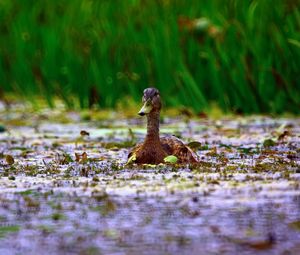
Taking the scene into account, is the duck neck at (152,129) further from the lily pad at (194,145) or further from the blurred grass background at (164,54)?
the blurred grass background at (164,54)

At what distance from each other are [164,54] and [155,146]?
4.45 metres

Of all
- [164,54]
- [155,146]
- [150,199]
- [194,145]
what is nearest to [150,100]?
[155,146]

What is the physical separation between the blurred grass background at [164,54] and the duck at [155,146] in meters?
3.13

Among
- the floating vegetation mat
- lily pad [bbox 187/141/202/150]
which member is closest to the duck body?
the floating vegetation mat

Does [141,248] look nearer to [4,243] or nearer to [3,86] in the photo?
[4,243]

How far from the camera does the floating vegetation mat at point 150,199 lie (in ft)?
12.5

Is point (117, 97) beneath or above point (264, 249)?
above

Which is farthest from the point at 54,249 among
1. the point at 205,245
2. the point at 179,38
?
the point at 179,38

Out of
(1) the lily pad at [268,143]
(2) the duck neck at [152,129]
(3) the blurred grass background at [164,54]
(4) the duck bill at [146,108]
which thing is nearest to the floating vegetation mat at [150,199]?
(1) the lily pad at [268,143]

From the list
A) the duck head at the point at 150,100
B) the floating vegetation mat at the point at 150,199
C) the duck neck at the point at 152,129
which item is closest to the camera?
the floating vegetation mat at the point at 150,199

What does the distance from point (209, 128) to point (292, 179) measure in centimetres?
364

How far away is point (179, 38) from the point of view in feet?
36.0

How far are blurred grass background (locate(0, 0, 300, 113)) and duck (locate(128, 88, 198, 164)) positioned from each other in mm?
3130

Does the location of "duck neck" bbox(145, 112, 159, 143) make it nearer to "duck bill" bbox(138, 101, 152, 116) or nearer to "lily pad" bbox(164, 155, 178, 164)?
"duck bill" bbox(138, 101, 152, 116)
